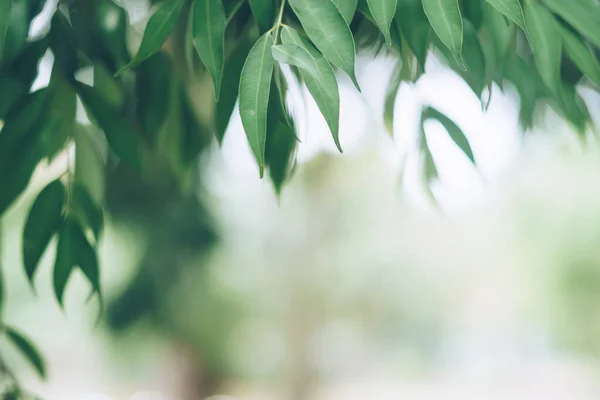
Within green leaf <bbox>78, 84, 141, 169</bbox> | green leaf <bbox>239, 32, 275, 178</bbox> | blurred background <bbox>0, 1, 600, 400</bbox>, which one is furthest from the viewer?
blurred background <bbox>0, 1, 600, 400</bbox>

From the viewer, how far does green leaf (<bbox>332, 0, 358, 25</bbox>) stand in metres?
0.42

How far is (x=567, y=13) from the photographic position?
504 millimetres

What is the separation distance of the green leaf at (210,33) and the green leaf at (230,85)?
70 millimetres

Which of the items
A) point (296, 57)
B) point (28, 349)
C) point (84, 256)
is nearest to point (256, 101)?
point (296, 57)

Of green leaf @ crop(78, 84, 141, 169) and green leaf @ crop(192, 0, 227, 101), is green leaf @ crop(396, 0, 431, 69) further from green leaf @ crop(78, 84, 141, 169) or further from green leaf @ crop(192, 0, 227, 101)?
green leaf @ crop(78, 84, 141, 169)

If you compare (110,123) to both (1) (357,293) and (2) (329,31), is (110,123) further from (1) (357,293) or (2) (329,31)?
(1) (357,293)

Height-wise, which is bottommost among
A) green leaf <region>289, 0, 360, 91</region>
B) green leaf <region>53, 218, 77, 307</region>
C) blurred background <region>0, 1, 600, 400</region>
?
blurred background <region>0, 1, 600, 400</region>

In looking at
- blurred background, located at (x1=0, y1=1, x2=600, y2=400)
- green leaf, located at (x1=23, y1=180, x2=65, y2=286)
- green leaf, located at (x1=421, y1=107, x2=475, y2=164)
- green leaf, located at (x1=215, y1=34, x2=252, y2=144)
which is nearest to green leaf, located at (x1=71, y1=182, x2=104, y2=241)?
green leaf, located at (x1=23, y1=180, x2=65, y2=286)

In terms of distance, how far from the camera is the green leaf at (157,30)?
434 mm

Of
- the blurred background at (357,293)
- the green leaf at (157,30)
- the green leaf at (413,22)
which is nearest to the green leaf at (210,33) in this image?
the green leaf at (157,30)

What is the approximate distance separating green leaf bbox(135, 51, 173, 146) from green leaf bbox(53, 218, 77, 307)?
0.52 ft

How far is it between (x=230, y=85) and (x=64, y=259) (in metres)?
0.20

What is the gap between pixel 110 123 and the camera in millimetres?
563

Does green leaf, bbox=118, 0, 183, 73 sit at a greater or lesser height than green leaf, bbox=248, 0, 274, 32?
lesser
